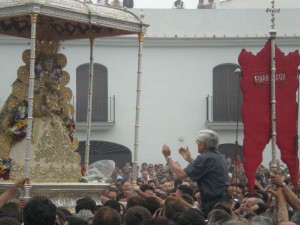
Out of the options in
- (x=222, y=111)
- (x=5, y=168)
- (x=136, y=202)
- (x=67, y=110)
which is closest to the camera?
(x=136, y=202)

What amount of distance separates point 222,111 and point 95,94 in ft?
11.5

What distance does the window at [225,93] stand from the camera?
978 inches

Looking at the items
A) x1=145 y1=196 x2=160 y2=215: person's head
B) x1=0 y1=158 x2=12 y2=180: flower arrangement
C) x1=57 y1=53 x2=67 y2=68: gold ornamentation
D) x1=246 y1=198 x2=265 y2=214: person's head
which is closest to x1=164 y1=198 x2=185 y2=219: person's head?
x1=145 y1=196 x2=160 y2=215: person's head

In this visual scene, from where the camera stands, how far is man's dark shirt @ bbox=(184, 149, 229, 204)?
32.9 feet

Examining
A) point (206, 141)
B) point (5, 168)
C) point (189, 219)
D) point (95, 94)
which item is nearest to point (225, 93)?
point (95, 94)

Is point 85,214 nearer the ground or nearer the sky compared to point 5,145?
nearer the ground

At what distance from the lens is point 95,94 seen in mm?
24562

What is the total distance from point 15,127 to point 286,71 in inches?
163

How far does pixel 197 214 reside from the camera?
7297mm

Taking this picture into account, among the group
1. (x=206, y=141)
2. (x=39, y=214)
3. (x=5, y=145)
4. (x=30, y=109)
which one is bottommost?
(x=39, y=214)

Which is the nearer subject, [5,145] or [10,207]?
[10,207]

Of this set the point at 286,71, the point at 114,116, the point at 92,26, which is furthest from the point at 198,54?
the point at 286,71

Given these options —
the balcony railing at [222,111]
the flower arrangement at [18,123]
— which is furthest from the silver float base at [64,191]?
the balcony railing at [222,111]

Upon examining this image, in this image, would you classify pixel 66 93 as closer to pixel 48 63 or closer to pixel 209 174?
pixel 48 63
